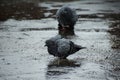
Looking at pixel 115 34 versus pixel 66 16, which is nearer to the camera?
pixel 115 34

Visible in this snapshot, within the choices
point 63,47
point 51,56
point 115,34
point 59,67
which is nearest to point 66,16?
point 115,34

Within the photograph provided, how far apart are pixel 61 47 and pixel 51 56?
1.01 meters

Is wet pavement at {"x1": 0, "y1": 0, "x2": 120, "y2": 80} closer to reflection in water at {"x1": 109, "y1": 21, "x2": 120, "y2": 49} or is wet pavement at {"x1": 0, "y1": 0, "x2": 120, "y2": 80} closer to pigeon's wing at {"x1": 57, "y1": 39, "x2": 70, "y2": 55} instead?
reflection in water at {"x1": 109, "y1": 21, "x2": 120, "y2": 49}

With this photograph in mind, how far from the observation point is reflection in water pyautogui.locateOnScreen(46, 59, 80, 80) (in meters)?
8.41

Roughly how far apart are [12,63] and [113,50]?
9.07ft

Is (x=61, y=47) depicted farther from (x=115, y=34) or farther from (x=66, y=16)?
(x=66, y=16)

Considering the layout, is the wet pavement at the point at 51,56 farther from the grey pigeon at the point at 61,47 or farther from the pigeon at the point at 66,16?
the pigeon at the point at 66,16

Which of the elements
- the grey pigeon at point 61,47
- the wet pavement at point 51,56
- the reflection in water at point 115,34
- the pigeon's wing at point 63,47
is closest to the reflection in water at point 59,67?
the wet pavement at point 51,56

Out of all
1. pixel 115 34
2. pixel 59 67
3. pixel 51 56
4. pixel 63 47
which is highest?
pixel 63 47

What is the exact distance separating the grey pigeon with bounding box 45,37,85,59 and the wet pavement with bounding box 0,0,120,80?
0.67 feet

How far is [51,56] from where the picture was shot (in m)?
10.1

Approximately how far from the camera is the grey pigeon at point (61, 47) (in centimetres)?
921

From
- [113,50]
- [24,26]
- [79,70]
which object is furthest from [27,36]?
[79,70]

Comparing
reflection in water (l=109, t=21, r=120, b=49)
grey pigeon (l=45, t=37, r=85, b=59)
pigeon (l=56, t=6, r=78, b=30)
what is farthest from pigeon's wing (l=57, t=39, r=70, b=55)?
pigeon (l=56, t=6, r=78, b=30)
